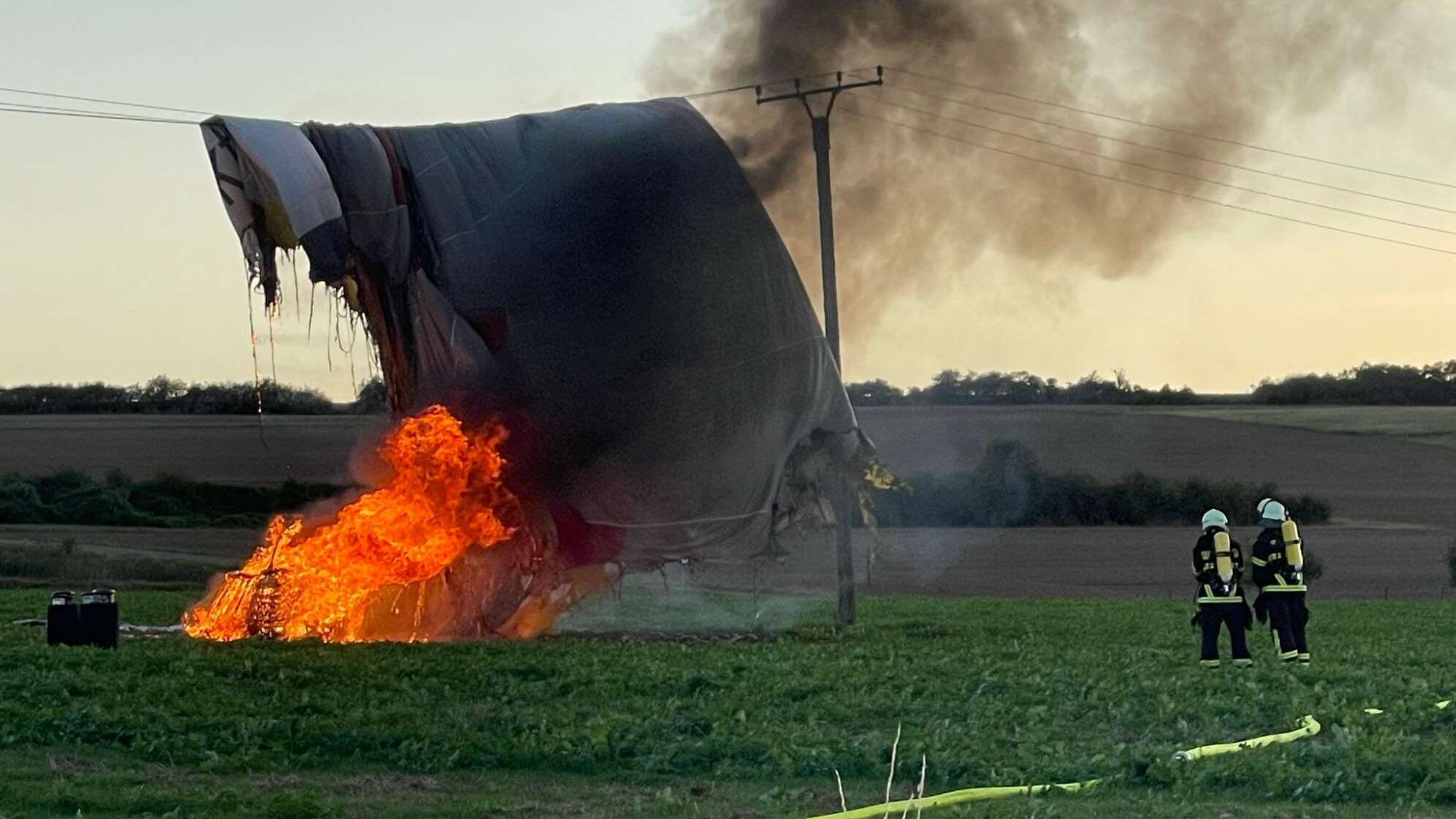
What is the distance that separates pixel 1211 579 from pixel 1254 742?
8107 millimetres

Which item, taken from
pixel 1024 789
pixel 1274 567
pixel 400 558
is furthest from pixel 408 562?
pixel 1024 789

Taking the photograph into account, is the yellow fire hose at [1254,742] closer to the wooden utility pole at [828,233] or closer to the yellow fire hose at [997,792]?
the yellow fire hose at [997,792]

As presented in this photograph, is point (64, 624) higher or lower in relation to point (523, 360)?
lower

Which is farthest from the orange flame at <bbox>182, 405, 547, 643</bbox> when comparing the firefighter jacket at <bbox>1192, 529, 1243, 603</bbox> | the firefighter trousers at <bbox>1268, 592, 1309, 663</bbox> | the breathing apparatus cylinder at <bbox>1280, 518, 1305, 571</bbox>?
the breathing apparatus cylinder at <bbox>1280, 518, 1305, 571</bbox>

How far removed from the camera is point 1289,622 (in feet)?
74.5

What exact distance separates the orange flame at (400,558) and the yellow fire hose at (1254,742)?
38.7 ft

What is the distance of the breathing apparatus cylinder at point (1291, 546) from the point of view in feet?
74.6

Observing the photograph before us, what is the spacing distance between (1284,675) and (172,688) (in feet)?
37.8

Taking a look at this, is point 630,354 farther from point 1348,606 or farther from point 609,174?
point 1348,606

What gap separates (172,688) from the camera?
16797 mm

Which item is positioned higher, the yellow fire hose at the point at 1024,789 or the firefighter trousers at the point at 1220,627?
the firefighter trousers at the point at 1220,627

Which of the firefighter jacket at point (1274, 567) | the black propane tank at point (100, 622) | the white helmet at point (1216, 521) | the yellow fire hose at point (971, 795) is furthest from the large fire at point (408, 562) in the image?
the yellow fire hose at point (971, 795)

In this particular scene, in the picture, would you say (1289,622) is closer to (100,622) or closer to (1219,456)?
(100,622)

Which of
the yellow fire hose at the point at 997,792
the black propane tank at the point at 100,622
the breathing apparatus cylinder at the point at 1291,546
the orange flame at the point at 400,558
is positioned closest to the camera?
the yellow fire hose at the point at 997,792
